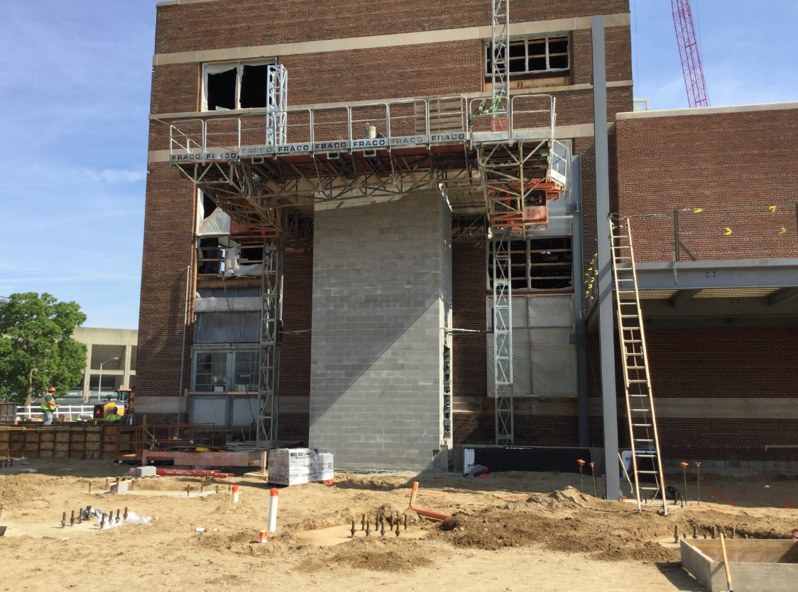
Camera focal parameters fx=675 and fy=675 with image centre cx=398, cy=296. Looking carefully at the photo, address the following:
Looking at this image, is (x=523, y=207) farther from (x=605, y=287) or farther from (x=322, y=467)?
(x=322, y=467)

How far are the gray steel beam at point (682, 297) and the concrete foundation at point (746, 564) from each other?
306 inches

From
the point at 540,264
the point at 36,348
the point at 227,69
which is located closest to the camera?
the point at 540,264

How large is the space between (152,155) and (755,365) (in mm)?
23662

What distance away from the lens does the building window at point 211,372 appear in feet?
85.7

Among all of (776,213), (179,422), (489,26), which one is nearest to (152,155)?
(179,422)

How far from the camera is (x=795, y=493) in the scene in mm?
17656

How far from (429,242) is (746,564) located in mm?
13942

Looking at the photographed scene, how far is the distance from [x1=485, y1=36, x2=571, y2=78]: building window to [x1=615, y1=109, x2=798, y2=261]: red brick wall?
4.00m

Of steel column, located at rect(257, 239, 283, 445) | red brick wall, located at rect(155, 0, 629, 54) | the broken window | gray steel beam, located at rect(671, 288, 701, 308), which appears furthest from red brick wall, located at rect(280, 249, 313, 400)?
gray steel beam, located at rect(671, 288, 701, 308)

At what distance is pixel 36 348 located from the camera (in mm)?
46781

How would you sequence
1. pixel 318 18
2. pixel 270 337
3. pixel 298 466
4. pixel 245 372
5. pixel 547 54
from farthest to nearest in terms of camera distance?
pixel 318 18 → pixel 245 372 → pixel 547 54 → pixel 270 337 → pixel 298 466

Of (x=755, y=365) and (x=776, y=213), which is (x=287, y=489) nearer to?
(x=755, y=365)

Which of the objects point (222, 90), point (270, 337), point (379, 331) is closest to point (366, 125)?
point (222, 90)

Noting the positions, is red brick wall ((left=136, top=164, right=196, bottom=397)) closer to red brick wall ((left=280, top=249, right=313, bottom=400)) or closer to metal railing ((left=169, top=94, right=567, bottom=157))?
metal railing ((left=169, top=94, right=567, bottom=157))
